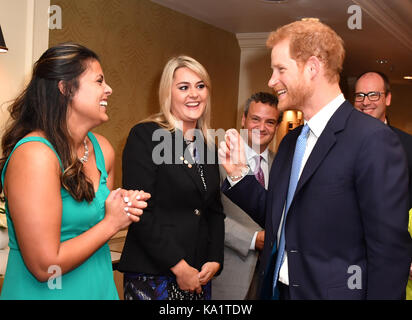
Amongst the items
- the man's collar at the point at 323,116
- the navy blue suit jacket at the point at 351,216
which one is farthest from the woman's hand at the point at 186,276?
the man's collar at the point at 323,116

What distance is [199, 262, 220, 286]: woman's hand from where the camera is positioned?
2078 millimetres

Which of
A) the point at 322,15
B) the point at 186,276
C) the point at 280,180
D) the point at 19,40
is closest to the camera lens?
the point at 280,180

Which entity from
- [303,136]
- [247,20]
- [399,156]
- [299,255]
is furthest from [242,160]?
[247,20]

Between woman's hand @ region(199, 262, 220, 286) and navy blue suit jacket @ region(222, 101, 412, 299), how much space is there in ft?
1.93

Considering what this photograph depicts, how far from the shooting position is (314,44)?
160 cm

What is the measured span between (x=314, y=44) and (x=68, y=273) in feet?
3.42

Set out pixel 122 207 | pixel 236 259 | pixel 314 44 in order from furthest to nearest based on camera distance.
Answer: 1. pixel 236 259
2. pixel 314 44
3. pixel 122 207

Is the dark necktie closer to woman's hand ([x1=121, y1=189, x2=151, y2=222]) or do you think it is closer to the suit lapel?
the suit lapel

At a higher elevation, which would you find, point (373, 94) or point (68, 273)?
point (373, 94)

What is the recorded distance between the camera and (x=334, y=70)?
1.64 metres

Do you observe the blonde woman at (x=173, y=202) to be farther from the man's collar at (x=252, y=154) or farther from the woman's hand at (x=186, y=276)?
the man's collar at (x=252, y=154)

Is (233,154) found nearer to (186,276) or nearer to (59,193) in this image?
(186,276)

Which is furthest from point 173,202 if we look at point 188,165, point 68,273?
point 68,273

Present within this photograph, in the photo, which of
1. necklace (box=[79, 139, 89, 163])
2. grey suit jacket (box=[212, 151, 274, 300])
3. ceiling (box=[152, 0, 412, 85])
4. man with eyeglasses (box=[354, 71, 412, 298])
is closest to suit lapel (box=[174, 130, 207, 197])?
grey suit jacket (box=[212, 151, 274, 300])
